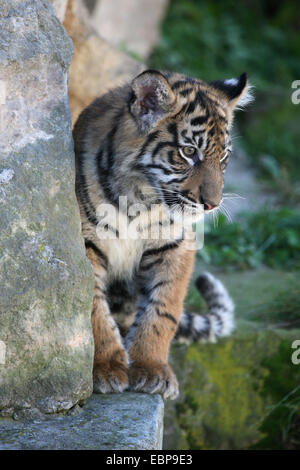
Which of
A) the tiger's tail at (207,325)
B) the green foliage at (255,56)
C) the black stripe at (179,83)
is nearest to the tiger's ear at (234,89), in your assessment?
the black stripe at (179,83)

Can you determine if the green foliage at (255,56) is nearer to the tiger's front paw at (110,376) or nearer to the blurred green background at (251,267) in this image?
the blurred green background at (251,267)

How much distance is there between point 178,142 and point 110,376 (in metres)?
1.17

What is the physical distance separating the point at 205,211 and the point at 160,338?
0.71 m

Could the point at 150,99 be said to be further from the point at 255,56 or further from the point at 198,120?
the point at 255,56

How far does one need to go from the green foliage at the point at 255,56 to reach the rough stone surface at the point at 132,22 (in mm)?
439

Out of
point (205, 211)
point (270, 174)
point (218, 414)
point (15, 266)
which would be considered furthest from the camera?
point (270, 174)

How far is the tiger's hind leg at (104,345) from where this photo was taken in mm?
2936

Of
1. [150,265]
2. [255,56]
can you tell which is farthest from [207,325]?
[255,56]

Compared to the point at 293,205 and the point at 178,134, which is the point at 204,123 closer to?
the point at 178,134

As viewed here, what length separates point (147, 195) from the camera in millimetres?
3156

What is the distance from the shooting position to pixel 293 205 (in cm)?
710

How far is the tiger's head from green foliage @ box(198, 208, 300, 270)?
2.46m

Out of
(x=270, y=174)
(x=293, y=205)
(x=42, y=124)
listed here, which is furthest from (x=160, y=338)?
(x=270, y=174)

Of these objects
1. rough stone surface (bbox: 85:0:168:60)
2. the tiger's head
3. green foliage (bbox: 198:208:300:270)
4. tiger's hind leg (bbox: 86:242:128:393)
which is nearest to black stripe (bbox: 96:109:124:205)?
the tiger's head
